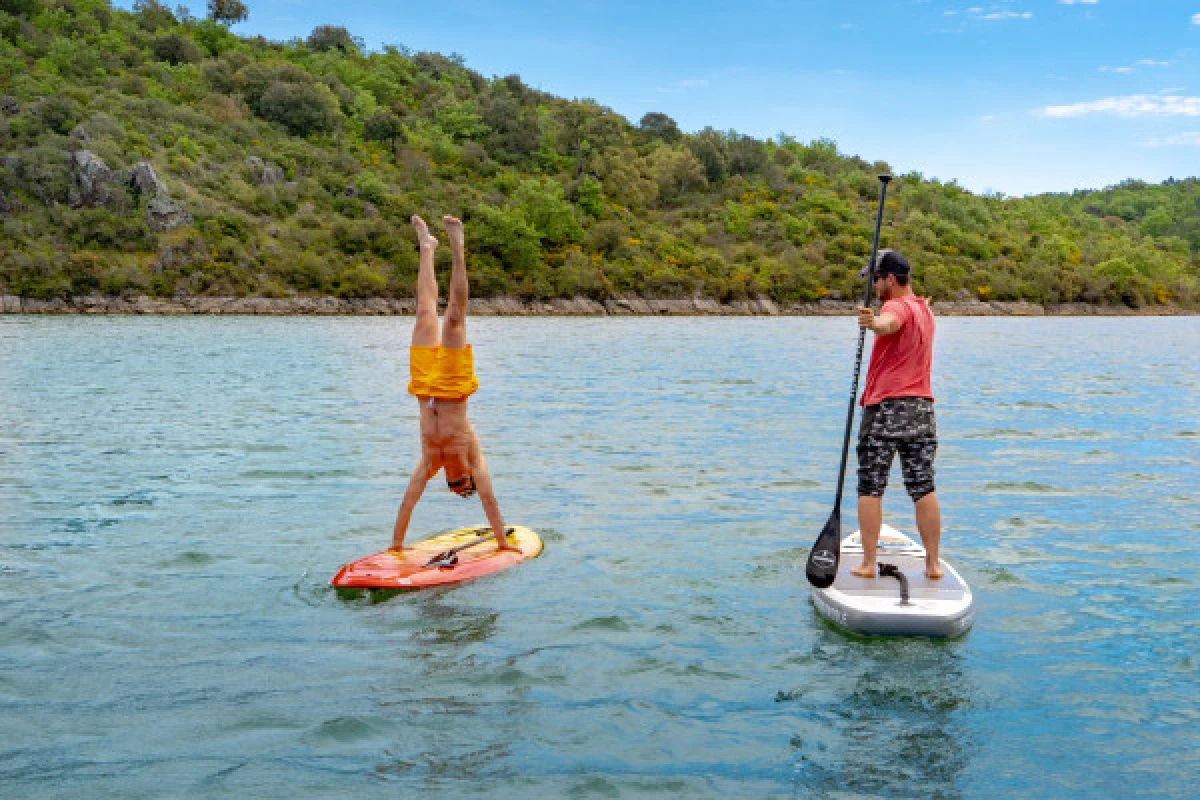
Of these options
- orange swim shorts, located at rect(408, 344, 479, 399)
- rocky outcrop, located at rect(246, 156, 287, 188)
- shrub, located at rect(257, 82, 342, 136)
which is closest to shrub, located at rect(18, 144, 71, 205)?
rocky outcrop, located at rect(246, 156, 287, 188)

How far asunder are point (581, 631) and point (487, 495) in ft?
6.92

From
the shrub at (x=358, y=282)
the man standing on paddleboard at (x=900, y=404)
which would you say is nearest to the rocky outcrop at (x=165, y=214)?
the shrub at (x=358, y=282)

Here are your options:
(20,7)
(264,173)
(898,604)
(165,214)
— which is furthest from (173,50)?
(898,604)

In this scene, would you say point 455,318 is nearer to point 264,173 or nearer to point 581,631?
point 581,631

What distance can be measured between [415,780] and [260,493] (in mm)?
8614

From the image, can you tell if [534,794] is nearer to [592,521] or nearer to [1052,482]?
[592,521]

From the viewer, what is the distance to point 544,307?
104375mm

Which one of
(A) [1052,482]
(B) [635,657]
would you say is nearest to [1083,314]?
(A) [1052,482]

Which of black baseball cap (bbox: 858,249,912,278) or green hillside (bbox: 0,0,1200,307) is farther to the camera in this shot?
green hillside (bbox: 0,0,1200,307)

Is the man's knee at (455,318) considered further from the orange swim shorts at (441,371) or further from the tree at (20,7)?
the tree at (20,7)

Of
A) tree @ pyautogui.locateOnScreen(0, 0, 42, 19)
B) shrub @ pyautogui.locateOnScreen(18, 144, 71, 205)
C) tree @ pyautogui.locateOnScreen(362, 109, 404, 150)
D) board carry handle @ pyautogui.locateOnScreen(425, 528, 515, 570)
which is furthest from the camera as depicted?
tree @ pyautogui.locateOnScreen(362, 109, 404, 150)

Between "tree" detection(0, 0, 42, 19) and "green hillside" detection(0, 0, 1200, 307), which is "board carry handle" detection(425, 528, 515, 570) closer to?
"green hillside" detection(0, 0, 1200, 307)

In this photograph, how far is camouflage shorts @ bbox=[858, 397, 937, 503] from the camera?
8188mm

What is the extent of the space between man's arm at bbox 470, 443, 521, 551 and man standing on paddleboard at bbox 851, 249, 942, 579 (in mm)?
3416
